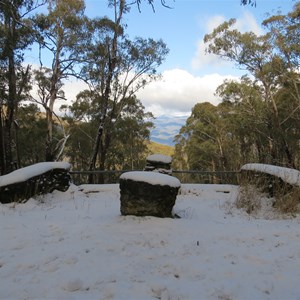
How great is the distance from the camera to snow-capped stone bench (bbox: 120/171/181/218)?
5094mm

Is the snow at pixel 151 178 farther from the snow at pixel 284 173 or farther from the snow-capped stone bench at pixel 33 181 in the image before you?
the snow at pixel 284 173

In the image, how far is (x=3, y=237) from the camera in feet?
13.9

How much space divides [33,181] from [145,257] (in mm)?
4591

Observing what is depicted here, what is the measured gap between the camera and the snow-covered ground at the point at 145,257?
2.85m

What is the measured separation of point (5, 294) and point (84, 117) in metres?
25.1

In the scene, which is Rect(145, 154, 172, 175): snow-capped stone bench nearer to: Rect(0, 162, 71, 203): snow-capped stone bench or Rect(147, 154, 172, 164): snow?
Rect(147, 154, 172, 164): snow

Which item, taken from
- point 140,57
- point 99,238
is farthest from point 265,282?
point 140,57

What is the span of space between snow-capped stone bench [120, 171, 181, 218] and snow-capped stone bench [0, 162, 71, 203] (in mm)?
2945

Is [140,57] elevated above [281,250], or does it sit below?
above

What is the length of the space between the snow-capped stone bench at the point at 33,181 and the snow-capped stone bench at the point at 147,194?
2945 millimetres

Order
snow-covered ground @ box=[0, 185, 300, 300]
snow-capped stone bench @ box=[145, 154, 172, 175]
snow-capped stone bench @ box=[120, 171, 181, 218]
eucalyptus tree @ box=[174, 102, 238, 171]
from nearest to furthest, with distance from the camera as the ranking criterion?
1. snow-covered ground @ box=[0, 185, 300, 300]
2. snow-capped stone bench @ box=[120, 171, 181, 218]
3. snow-capped stone bench @ box=[145, 154, 172, 175]
4. eucalyptus tree @ box=[174, 102, 238, 171]

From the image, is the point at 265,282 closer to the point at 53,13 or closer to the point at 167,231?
the point at 167,231

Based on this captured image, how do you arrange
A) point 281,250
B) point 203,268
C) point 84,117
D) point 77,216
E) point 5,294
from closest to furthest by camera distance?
1. point 5,294
2. point 203,268
3. point 281,250
4. point 77,216
5. point 84,117

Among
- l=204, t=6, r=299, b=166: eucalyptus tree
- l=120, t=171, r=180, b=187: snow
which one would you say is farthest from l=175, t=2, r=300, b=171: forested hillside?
l=120, t=171, r=180, b=187: snow
